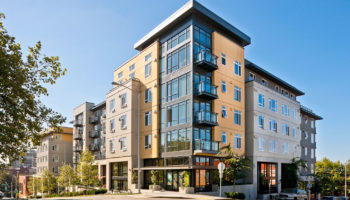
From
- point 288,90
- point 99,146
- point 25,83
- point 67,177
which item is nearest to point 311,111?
point 288,90

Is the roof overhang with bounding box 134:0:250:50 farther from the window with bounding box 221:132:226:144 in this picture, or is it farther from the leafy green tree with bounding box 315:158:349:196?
the leafy green tree with bounding box 315:158:349:196

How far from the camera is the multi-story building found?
5278 centimetres

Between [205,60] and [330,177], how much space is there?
139 ft

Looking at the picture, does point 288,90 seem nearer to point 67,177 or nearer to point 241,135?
point 241,135

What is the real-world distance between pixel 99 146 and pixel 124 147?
18.2 m

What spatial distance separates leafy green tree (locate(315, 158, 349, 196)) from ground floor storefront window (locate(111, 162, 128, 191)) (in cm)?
3569

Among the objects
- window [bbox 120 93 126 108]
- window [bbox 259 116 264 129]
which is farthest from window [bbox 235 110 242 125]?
window [bbox 120 93 126 108]

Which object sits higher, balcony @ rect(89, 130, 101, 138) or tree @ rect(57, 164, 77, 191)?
balcony @ rect(89, 130, 101, 138)

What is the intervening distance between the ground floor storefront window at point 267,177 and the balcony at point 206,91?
12.4 metres

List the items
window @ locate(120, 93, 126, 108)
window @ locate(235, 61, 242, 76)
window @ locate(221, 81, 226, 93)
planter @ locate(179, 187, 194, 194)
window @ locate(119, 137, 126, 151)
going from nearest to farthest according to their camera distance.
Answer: planter @ locate(179, 187, 194, 194) < window @ locate(221, 81, 226, 93) < window @ locate(235, 61, 242, 76) < window @ locate(119, 137, 126, 151) < window @ locate(120, 93, 126, 108)

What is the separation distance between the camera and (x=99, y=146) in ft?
175

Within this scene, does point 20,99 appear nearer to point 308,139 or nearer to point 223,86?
point 223,86

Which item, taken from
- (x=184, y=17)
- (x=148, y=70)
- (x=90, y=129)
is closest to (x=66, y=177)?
(x=90, y=129)

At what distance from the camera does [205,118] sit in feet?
95.8
